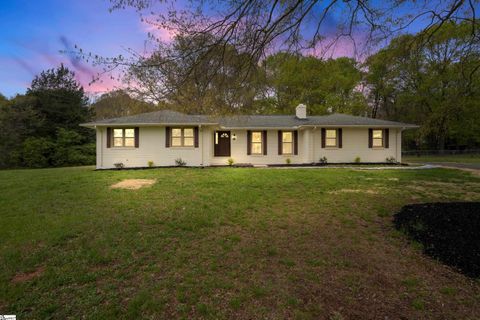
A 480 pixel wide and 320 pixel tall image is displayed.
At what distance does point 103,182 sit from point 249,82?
7.45m

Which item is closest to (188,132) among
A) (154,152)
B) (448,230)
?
(154,152)

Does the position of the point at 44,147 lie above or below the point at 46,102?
below

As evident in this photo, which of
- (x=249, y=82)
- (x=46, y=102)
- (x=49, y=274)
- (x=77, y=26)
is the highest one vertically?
(x=46, y=102)

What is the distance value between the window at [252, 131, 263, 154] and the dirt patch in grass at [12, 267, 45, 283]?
1413 centimetres

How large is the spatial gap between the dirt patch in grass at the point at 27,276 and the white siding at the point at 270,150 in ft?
38.5

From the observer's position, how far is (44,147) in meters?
25.1

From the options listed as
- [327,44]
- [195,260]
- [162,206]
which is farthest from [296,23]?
[162,206]

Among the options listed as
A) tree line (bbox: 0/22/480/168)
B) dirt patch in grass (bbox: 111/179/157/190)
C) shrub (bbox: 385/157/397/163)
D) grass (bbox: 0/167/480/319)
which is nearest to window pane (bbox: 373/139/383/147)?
shrub (bbox: 385/157/397/163)

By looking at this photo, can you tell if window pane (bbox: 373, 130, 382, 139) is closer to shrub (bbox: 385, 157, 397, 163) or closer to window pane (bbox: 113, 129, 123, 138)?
shrub (bbox: 385, 157, 397, 163)

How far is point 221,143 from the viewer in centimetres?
1727

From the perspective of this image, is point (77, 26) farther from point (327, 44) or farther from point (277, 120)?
point (277, 120)

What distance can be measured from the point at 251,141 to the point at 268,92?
770 cm

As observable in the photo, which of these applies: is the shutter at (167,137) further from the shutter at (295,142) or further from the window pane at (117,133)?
the shutter at (295,142)

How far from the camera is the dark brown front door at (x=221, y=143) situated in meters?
17.2
